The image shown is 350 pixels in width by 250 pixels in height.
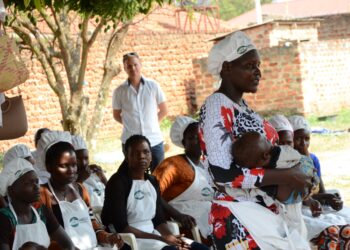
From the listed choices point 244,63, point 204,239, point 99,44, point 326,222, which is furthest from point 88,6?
point 99,44

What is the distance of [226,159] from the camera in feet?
10.8

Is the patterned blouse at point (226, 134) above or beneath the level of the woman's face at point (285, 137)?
above

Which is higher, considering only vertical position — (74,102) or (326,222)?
(74,102)

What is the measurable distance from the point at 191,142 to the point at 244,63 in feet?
7.85

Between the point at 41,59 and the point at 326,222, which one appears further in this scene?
the point at 41,59

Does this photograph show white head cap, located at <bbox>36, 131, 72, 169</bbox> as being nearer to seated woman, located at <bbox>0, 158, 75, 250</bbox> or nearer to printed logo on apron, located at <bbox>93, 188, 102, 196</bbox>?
seated woman, located at <bbox>0, 158, 75, 250</bbox>

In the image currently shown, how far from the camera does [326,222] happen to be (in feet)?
16.1

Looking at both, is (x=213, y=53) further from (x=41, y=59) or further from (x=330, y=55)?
(x=330, y=55)

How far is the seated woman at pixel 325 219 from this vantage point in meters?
4.52

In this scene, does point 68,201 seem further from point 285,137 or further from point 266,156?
point 266,156

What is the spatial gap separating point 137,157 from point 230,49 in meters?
1.87

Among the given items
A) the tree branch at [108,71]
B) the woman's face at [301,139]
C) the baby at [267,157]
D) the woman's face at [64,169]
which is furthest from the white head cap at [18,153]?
the tree branch at [108,71]

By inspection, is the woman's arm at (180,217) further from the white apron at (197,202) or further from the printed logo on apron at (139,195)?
the printed logo on apron at (139,195)

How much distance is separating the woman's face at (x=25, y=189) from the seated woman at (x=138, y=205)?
0.75 m
